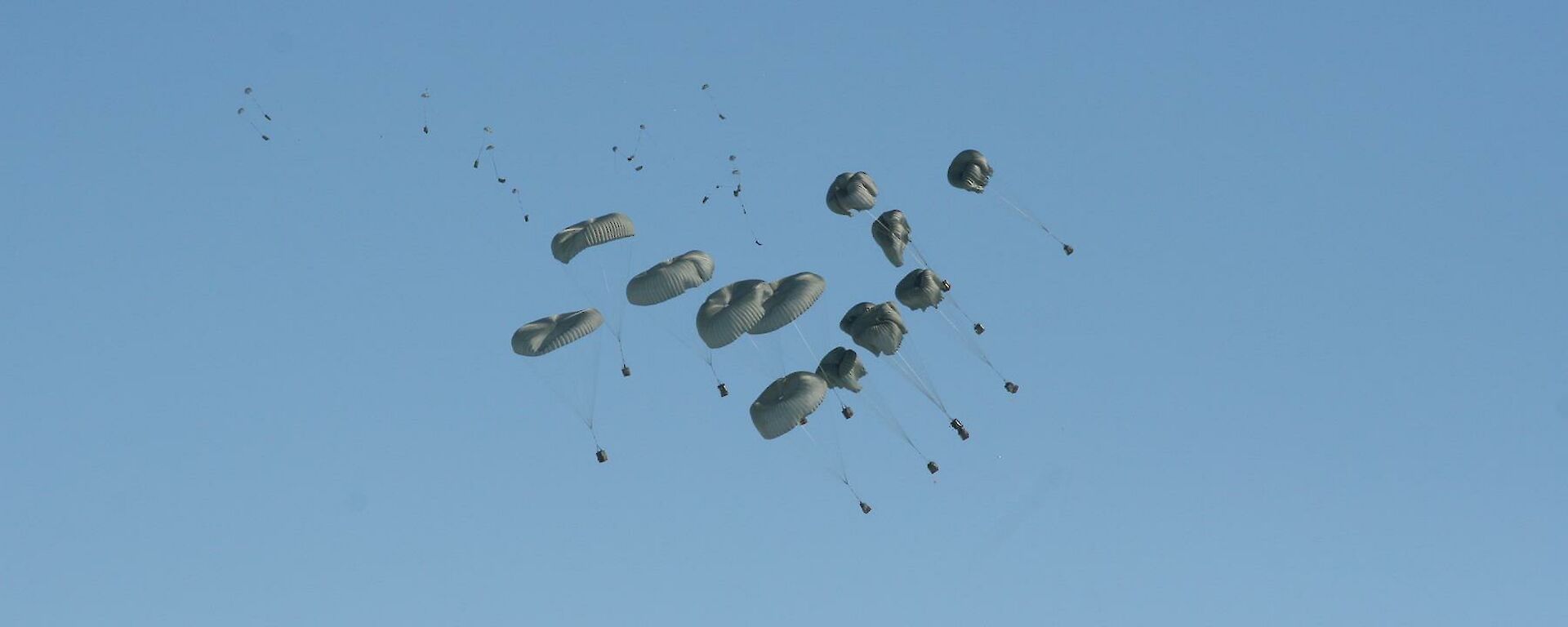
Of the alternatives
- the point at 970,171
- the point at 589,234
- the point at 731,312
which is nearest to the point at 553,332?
the point at 589,234

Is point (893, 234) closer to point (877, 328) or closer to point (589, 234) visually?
point (877, 328)

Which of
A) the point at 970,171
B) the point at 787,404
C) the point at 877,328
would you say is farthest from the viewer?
the point at 970,171

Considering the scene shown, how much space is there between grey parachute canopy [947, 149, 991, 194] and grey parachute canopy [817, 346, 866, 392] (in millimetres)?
6459

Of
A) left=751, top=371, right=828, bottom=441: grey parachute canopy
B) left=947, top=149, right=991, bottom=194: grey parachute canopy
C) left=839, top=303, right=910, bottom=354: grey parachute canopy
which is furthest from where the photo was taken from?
left=947, top=149, right=991, bottom=194: grey parachute canopy

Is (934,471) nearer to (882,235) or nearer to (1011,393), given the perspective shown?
(1011,393)

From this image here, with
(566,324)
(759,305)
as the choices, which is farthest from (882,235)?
(566,324)

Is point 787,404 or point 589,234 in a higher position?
point 589,234

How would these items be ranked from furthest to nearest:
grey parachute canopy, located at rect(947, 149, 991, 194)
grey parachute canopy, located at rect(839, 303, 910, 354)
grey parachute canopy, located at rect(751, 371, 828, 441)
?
grey parachute canopy, located at rect(947, 149, 991, 194) → grey parachute canopy, located at rect(839, 303, 910, 354) → grey parachute canopy, located at rect(751, 371, 828, 441)

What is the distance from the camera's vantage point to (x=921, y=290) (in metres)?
56.9

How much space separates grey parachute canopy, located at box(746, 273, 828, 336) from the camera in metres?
54.0

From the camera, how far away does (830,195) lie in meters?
58.6

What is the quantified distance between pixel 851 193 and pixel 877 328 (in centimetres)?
416

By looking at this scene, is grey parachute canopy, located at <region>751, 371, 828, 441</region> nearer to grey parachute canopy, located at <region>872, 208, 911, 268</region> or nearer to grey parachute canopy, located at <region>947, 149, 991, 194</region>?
grey parachute canopy, located at <region>872, 208, 911, 268</region>

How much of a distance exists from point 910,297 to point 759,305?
5129mm
